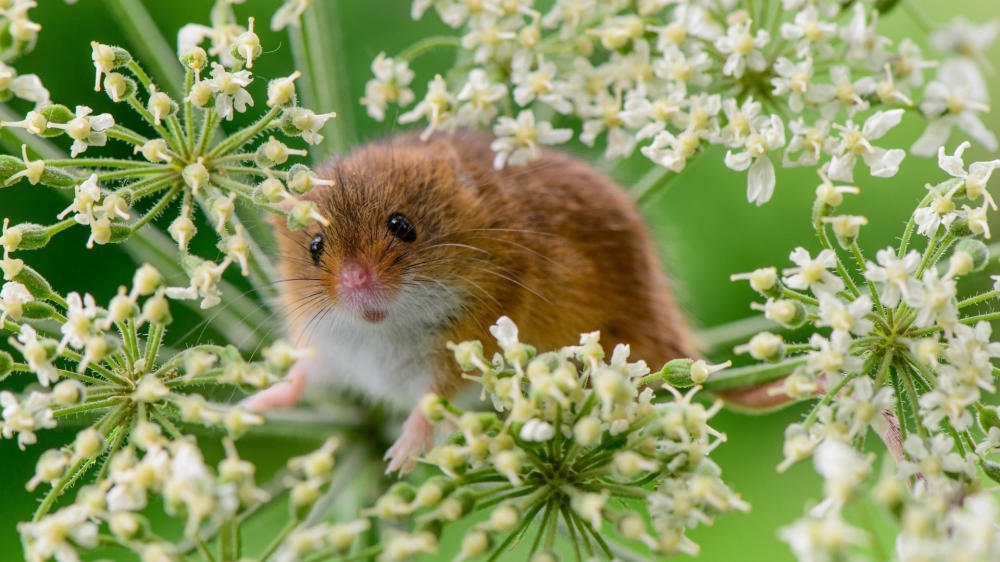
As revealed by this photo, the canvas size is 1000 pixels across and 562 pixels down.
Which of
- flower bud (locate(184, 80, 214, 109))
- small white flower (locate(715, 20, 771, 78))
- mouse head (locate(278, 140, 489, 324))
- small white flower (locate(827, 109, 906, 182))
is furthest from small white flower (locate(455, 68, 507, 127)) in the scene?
small white flower (locate(827, 109, 906, 182))

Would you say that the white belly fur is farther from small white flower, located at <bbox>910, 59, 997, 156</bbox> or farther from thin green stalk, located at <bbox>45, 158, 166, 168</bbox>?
small white flower, located at <bbox>910, 59, 997, 156</bbox>

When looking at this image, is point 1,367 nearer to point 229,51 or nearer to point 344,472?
point 229,51

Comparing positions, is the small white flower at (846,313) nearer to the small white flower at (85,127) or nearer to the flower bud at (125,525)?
the flower bud at (125,525)

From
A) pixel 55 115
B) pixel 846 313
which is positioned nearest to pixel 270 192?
pixel 55 115

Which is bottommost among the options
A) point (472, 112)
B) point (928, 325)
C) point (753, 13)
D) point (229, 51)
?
point (928, 325)

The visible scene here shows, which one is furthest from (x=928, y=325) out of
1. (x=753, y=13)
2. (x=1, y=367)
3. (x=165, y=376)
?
(x=1, y=367)

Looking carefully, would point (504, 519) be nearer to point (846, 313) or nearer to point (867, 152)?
point (846, 313)

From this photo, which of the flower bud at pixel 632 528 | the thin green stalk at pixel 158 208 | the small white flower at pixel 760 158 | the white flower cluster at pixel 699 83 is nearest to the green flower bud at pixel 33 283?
the thin green stalk at pixel 158 208
